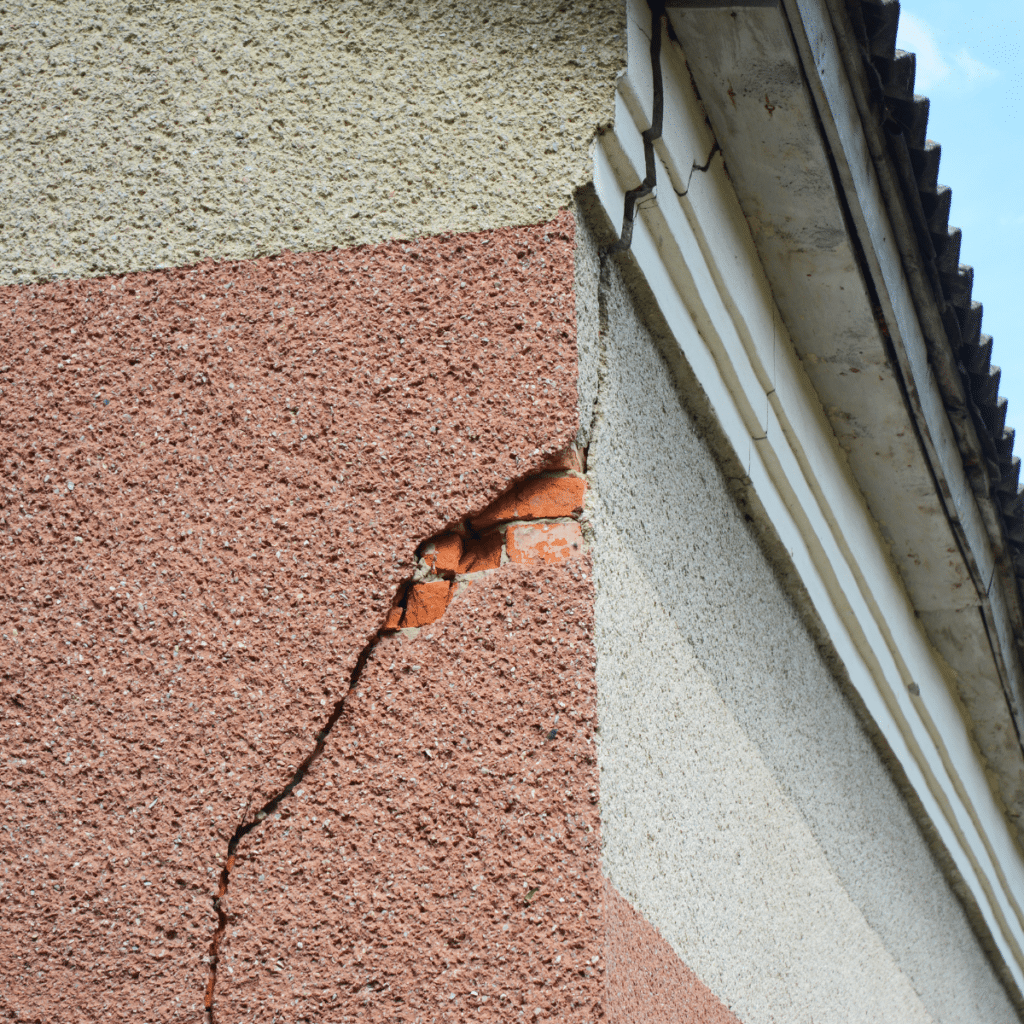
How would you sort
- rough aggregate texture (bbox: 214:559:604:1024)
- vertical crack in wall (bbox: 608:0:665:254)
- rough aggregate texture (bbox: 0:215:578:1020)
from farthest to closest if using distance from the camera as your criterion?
vertical crack in wall (bbox: 608:0:665:254)
rough aggregate texture (bbox: 0:215:578:1020)
rough aggregate texture (bbox: 214:559:604:1024)

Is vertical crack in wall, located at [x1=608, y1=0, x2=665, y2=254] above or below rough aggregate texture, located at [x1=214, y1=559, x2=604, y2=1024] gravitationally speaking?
above

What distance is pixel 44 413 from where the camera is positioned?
157cm

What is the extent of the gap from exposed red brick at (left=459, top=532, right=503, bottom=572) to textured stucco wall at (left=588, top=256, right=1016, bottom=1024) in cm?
13

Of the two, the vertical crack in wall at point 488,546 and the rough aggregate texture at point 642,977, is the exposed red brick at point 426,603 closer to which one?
the vertical crack in wall at point 488,546

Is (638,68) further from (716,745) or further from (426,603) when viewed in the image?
(716,745)

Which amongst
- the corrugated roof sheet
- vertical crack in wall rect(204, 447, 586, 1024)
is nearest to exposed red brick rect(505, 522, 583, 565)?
vertical crack in wall rect(204, 447, 586, 1024)

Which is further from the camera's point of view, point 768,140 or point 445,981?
point 768,140

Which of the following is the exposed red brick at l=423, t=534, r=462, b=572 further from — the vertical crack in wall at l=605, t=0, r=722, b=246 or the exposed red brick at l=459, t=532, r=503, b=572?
the vertical crack in wall at l=605, t=0, r=722, b=246

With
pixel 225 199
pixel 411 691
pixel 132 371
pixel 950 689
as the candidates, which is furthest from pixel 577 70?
pixel 950 689

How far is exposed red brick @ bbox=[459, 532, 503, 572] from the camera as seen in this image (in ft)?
4.55

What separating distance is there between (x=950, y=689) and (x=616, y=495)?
239 cm

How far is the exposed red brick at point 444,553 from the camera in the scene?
139 cm

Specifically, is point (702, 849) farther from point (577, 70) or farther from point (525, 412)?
point (577, 70)

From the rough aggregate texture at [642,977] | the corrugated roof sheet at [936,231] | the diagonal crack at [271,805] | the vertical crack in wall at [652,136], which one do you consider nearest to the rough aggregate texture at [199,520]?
the diagonal crack at [271,805]
